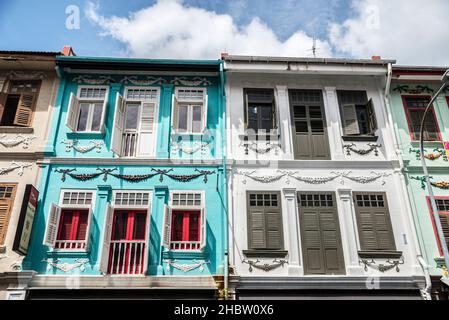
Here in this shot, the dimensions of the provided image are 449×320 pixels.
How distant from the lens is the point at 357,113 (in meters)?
12.8

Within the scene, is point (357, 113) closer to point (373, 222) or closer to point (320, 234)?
point (373, 222)

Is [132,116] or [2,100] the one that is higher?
[2,100]

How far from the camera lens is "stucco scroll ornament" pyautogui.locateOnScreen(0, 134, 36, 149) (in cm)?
1175

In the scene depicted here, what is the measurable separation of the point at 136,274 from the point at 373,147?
781 cm

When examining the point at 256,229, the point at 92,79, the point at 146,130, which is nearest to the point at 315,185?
the point at 256,229

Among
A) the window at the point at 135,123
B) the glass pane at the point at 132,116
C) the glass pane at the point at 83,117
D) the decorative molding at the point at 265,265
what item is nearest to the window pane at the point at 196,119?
the window at the point at 135,123

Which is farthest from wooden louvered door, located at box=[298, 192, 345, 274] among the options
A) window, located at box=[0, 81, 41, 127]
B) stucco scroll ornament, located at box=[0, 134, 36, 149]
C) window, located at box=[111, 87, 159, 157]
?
window, located at box=[0, 81, 41, 127]

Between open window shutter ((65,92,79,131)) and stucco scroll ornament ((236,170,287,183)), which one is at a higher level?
open window shutter ((65,92,79,131))

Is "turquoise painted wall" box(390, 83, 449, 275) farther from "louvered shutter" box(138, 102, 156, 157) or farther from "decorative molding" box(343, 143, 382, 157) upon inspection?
"louvered shutter" box(138, 102, 156, 157)

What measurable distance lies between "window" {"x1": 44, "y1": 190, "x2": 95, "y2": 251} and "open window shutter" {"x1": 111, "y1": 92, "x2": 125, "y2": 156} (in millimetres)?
1451

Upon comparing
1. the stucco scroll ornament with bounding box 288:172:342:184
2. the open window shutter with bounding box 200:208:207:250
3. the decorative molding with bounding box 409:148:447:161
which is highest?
the decorative molding with bounding box 409:148:447:161

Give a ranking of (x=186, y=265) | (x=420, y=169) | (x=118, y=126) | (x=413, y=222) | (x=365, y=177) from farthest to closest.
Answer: (x=118, y=126)
(x=420, y=169)
(x=365, y=177)
(x=413, y=222)
(x=186, y=265)

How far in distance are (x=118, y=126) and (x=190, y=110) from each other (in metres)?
2.31
